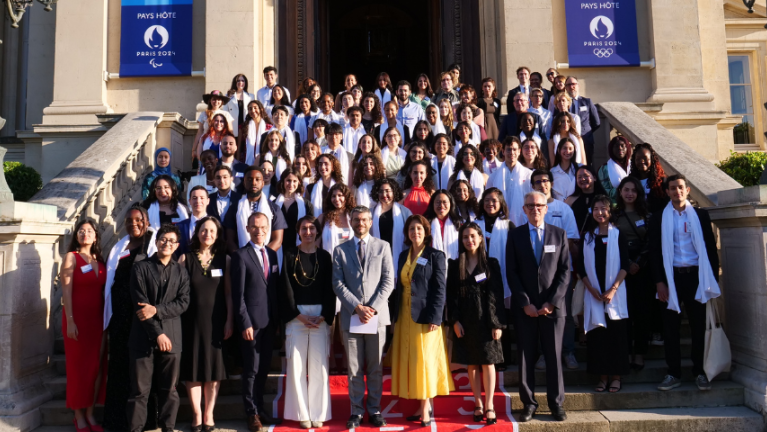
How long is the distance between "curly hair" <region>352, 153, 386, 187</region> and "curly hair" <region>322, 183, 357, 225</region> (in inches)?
28.7

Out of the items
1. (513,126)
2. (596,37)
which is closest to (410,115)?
(513,126)

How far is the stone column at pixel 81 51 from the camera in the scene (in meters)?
11.9

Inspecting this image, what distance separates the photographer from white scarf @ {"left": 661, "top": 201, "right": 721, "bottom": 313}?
598 centimetres

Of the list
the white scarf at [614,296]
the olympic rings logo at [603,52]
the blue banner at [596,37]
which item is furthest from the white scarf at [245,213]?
the olympic rings logo at [603,52]

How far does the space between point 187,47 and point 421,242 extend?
7923mm

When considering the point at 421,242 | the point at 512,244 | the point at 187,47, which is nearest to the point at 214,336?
the point at 421,242

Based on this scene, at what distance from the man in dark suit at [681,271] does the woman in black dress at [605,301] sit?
1.19 ft

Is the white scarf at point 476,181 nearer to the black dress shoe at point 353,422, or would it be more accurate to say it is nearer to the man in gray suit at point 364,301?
the man in gray suit at point 364,301

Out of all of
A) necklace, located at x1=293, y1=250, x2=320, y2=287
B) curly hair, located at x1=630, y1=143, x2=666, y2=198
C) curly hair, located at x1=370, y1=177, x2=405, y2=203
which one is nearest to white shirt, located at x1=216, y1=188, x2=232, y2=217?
necklace, located at x1=293, y1=250, x2=320, y2=287

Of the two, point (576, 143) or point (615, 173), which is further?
point (576, 143)

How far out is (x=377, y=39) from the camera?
18750mm

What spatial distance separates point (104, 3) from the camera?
1197 cm

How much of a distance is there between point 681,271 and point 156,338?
4797mm

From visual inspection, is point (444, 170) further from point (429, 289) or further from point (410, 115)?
point (429, 289)
